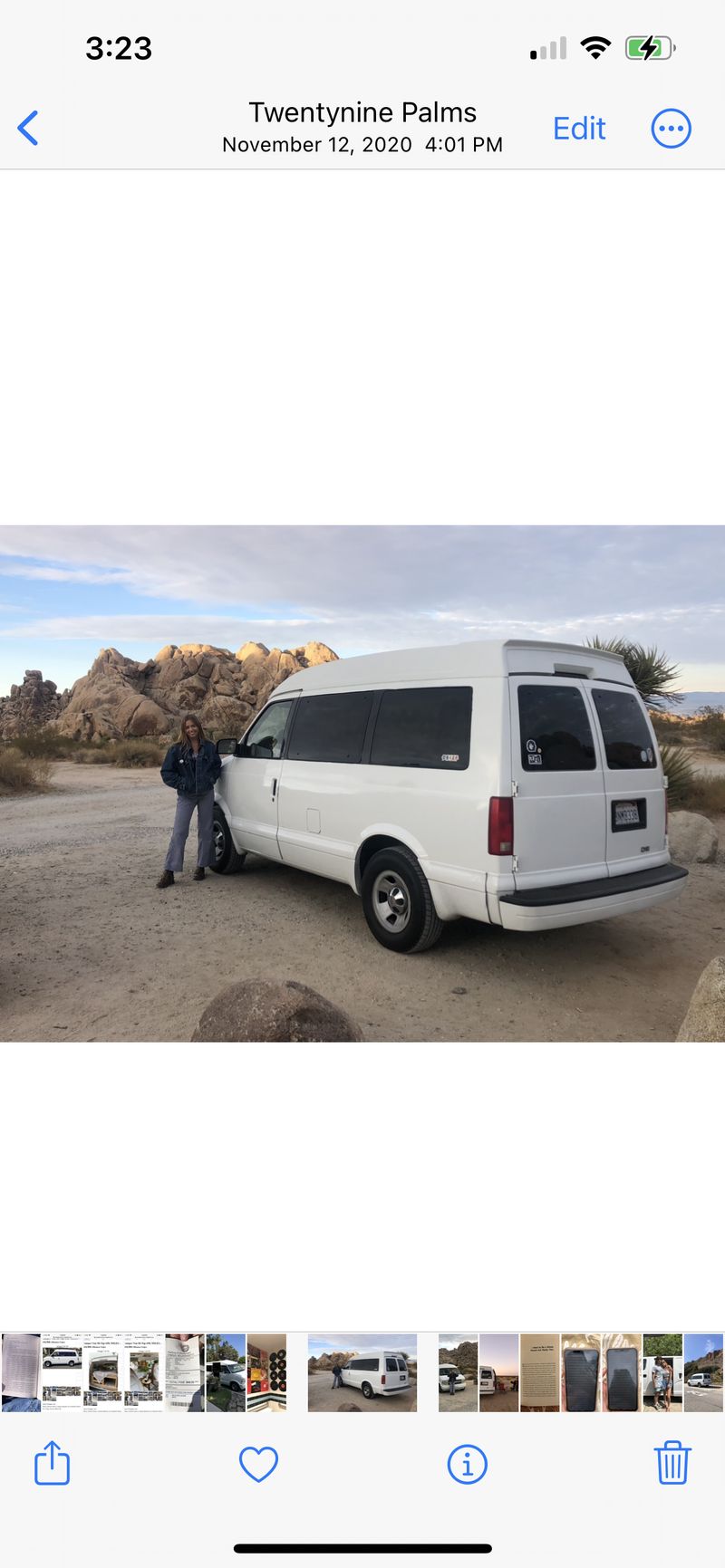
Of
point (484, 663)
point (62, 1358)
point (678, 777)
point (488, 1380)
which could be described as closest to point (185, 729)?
point (484, 663)

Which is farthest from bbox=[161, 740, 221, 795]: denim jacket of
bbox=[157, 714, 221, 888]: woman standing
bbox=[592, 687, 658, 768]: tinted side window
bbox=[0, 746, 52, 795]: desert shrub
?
bbox=[0, 746, 52, 795]: desert shrub

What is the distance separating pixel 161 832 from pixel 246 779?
12.1 ft

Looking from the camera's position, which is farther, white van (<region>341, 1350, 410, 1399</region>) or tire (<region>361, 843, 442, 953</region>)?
tire (<region>361, 843, 442, 953</region>)

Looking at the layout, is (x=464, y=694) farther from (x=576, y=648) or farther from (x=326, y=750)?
(x=326, y=750)

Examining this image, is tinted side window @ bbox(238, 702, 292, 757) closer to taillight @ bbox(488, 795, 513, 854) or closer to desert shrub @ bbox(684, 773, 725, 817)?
taillight @ bbox(488, 795, 513, 854)

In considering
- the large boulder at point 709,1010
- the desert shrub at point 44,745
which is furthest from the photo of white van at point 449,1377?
the desert shrub at point 44,745

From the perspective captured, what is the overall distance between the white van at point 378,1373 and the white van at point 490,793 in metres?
2.78

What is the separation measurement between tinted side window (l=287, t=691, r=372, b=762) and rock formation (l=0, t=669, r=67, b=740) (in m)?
23.4

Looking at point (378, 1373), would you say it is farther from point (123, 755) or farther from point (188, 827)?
point (123, 755)

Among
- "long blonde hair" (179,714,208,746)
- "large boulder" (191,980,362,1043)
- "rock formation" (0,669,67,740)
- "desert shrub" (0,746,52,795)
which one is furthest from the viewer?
"rock formation" (0,669,67,740)

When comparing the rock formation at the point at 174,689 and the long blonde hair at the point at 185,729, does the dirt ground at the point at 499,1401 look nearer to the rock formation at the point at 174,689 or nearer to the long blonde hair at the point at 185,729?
the long blonde hair at the point at 185,729

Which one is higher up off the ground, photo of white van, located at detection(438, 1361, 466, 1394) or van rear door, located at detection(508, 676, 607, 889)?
van rear door, located at detection(508, 676, 607, 889)

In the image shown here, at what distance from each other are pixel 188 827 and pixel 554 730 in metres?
4.37

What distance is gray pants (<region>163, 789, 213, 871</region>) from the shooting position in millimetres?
7766
